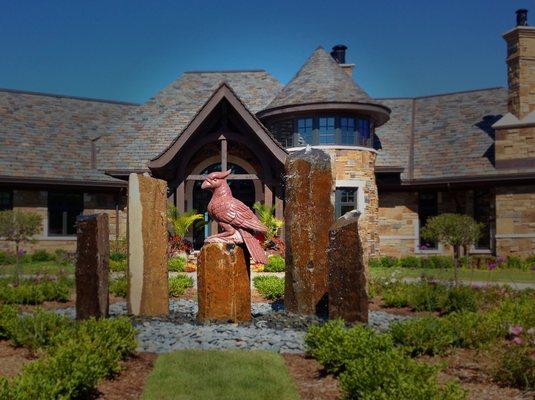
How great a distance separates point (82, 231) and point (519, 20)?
19.0 m

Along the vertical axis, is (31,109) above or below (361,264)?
above

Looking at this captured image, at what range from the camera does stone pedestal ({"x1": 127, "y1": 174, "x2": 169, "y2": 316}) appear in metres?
9.47

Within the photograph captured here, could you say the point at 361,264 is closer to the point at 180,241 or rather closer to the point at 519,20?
the point at 180,241

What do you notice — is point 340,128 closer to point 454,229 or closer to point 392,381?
point 454,229

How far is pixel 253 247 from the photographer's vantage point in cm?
930

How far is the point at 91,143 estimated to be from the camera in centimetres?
2473

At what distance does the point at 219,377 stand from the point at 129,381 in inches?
38.1

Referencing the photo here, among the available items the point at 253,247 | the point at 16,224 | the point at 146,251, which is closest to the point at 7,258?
the point at 16,224

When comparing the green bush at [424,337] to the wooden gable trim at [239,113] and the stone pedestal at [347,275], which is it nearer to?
the stone pedestal at [347,275]

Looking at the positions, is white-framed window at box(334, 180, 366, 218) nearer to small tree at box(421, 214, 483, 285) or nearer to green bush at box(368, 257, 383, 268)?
green bush at box(368, 257, 383, 268)

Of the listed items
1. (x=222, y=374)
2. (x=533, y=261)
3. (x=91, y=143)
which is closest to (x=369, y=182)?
(x=533, y=261)

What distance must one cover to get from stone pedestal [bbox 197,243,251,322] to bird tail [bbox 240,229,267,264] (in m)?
0.22

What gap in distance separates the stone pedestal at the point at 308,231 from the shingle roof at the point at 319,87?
1109 cm

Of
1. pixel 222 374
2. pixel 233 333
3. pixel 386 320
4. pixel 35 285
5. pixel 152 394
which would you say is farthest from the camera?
pixel 35 285
